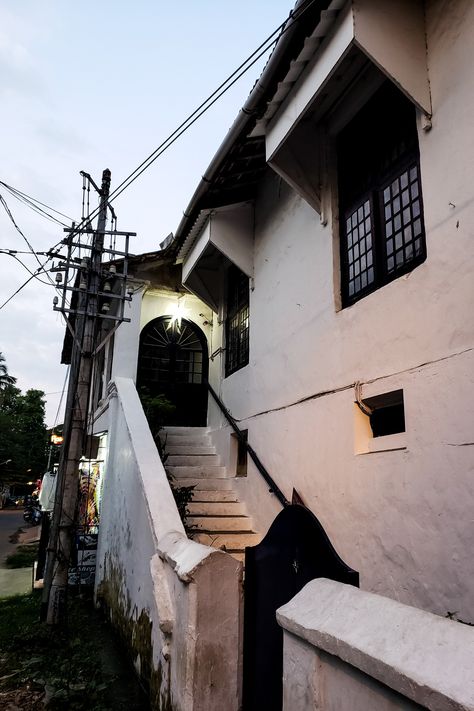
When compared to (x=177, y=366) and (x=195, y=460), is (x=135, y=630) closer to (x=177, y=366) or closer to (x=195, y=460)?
(x=195, y=460)

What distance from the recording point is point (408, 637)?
5.46 ft

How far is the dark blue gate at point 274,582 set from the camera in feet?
9.18

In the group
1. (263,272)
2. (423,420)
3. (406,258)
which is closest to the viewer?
(423,420)

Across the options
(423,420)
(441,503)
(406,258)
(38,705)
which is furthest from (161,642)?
(406,258)

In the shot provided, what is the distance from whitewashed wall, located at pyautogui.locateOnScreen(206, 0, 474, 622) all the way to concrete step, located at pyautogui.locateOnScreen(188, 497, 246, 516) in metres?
1.43

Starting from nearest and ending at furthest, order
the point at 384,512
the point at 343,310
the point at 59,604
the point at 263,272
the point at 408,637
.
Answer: the point at 408,637 < the point at 384,512 < the point at 343,310 < the point at 59,604 < the point at 263,272

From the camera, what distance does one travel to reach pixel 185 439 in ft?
31.6

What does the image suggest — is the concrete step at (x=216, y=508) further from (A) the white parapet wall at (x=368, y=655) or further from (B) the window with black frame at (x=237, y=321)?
(A) the white parapet wall at (x=368, y=655)

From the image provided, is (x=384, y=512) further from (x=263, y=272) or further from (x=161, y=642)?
(x=263, y=272)

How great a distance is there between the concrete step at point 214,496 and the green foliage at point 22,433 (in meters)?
40.4

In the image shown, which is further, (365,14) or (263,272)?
(263,272)

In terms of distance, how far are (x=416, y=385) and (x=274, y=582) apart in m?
2.11

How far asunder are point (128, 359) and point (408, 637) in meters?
9.92

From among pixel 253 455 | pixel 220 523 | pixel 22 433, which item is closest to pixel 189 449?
pixel 253 455
